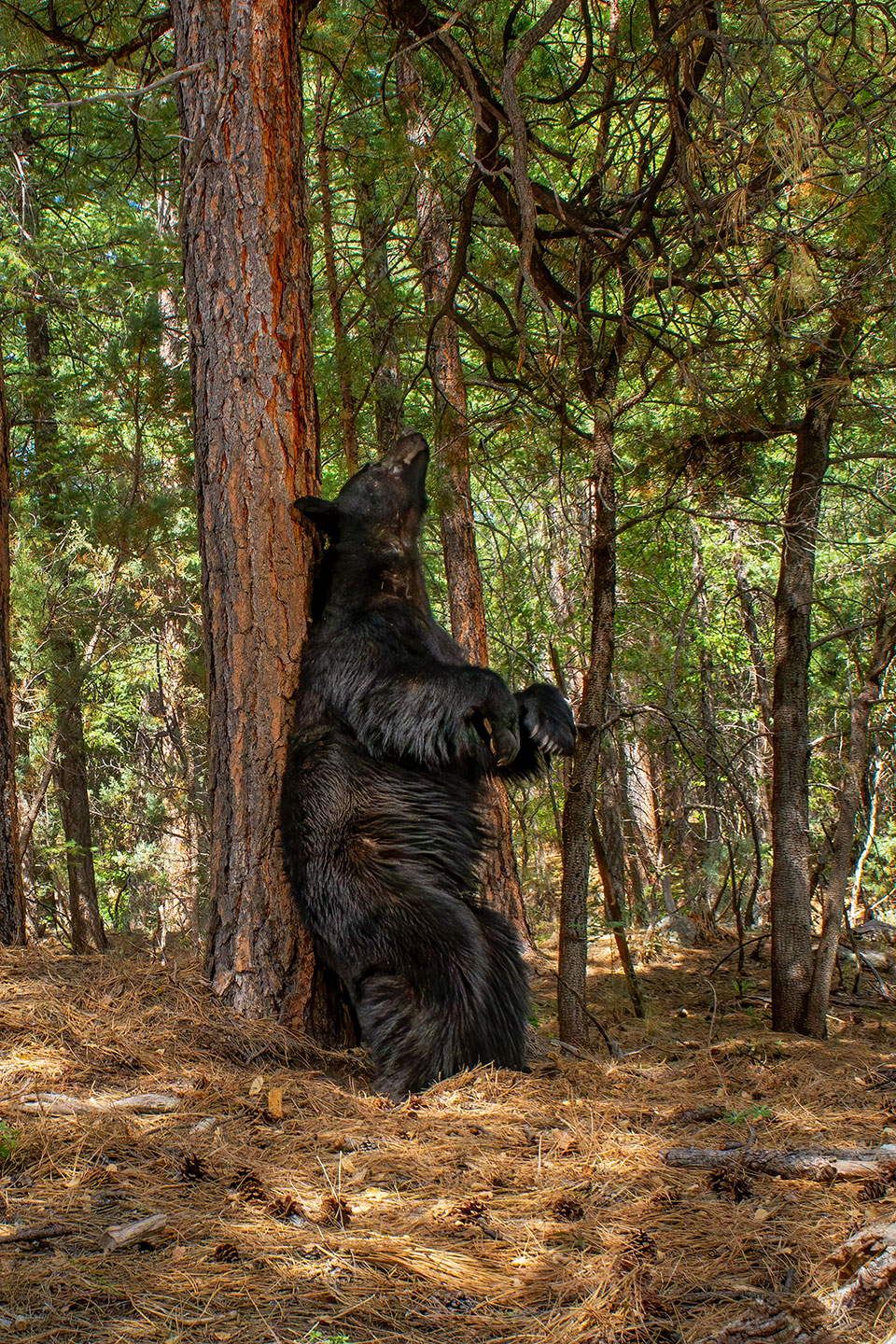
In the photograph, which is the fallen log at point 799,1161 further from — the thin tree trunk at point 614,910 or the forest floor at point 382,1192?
the thin tree trunk at point 614,910

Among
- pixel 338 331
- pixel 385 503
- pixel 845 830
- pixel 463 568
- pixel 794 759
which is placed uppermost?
pixel 338 331

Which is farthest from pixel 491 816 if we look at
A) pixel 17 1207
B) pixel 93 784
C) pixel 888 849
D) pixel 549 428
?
pixel 93 784

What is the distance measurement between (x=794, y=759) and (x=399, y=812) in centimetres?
276

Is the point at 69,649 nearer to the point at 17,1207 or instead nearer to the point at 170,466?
the point at 170,466

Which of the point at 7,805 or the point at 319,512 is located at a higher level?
the point at 319,512

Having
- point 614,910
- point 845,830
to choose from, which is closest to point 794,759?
point 845,830

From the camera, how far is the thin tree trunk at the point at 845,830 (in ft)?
18.1

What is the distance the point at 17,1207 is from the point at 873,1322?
74.2 inches

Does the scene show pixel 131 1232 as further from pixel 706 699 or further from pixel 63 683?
pixel 63 683

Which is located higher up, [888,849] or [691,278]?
[691,278]

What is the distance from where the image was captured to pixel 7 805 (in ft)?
16.4

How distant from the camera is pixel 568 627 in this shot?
9492 mm

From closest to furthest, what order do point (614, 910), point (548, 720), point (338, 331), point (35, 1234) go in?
1. point (35, 1234)
2. point (548, 720)
3. point (614, 910)
4. point (338, 331)

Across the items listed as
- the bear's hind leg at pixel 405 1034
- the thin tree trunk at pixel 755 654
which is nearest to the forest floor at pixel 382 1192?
the bear's hind leg at pixel 405 1034
